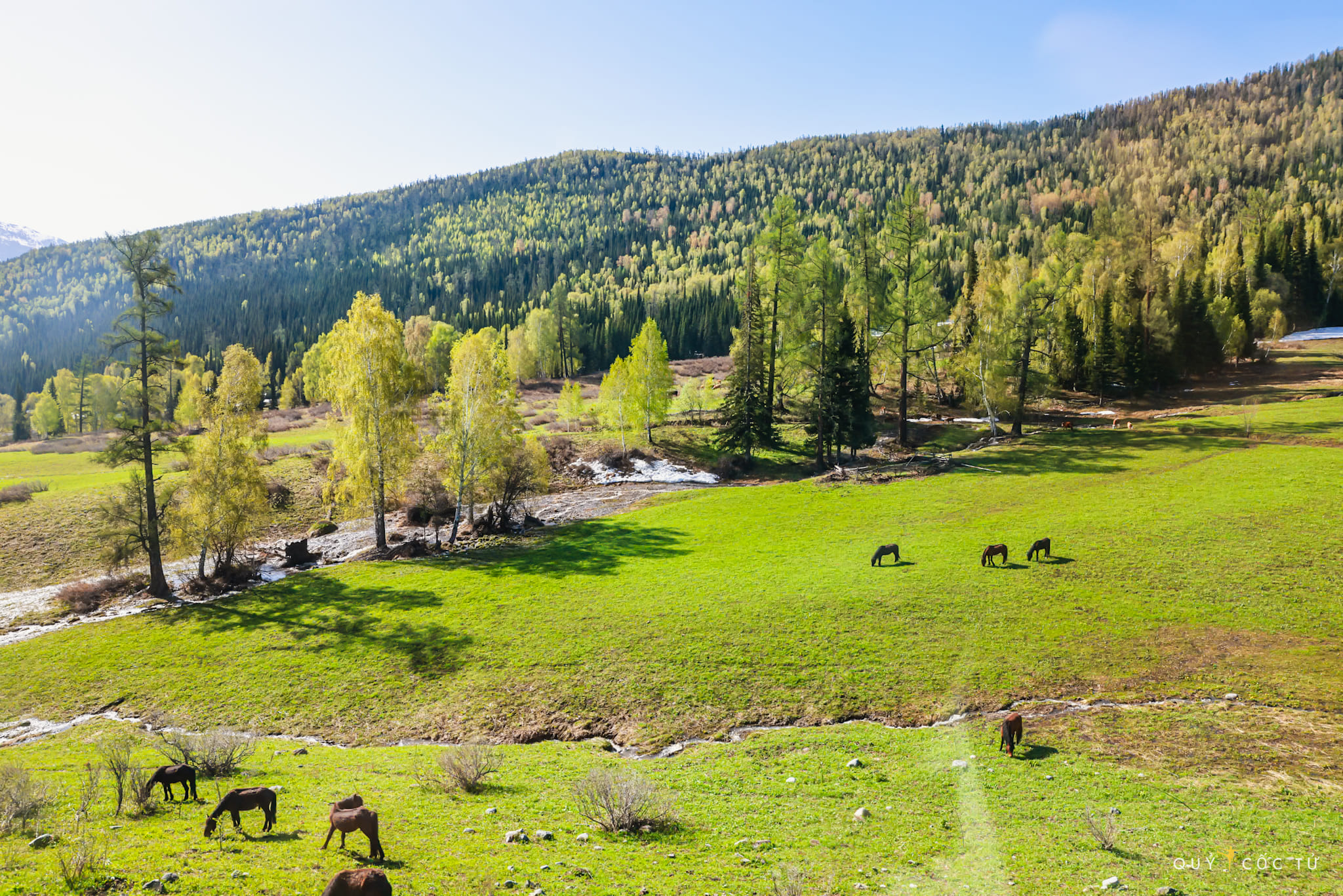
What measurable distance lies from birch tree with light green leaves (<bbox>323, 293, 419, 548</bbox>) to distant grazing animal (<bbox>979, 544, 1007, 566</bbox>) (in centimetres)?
3314

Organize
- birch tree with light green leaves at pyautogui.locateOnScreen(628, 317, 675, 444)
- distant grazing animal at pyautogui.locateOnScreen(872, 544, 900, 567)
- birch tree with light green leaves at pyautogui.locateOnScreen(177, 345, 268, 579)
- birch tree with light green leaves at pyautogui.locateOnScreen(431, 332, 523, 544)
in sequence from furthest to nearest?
birch tree with light green leaves at pyautogui.locateOnScreen(628, 317, 675, 444) → birch tree with light green leaves at pyautogui.locateOnScreen(431, 332, 523, 544) → birch tree with light green leaves at pyautogui.locateOnScreen(177, 345, 268, 579) → distant grazing animal at pyautogui.locateOnScreen(872, 544, 900, 567)

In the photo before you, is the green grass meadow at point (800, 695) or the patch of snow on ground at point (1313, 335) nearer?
the green grass meadow at point (800, 695)

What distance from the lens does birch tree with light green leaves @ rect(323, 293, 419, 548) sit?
36.2 meters

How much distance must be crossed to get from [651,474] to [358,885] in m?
51.4

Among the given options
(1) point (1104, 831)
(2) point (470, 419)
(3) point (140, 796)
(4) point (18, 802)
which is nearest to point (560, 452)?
(2) point (470, 419)

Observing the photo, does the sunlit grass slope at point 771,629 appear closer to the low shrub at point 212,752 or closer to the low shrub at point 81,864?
the low shrub at point 212,752

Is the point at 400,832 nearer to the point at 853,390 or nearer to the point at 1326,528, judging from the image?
the point at 1326,528

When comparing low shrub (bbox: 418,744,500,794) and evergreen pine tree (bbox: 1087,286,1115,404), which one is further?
evergreen pine tree (bbox: 1087,286,1115,404)

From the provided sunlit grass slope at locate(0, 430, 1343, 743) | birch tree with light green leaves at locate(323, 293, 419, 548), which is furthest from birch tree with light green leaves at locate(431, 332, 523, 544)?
sunlit grass slope at locate(0, 430, 1343, 743)

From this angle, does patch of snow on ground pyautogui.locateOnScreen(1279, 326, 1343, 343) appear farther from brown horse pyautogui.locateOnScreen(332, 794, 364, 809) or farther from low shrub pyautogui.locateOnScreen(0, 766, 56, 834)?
low shrub pyautogui.locateOnScreen(0, 766, 56, 834)

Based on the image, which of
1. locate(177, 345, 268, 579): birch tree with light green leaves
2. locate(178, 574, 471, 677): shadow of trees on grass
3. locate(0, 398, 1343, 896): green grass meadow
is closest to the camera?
locate(0, 398, 1343, 896): green grass meadow

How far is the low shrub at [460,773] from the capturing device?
13570 mm

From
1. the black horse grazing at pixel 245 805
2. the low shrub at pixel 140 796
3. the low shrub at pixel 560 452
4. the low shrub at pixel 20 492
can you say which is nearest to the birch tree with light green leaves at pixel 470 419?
the low shrub at pixel 560 452

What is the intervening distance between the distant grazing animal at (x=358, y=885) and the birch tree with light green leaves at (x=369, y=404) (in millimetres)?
31556
